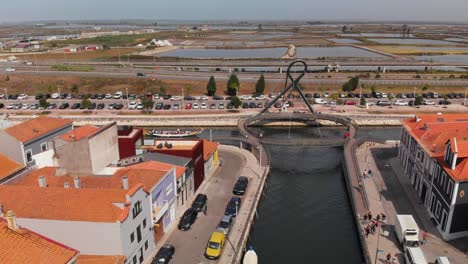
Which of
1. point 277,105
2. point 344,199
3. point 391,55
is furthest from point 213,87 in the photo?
point 391,55

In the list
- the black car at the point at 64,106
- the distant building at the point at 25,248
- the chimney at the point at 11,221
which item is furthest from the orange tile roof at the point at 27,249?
the black car at the point at 64,106

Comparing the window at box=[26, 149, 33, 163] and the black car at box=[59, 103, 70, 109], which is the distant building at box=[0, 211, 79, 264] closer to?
the window at box=[26, 149, 33, 163]

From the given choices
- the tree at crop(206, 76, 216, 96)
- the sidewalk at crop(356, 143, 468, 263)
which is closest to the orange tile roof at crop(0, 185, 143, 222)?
the sidewalk at crop(356, 143, 468, 263)

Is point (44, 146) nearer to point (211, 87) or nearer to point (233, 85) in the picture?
point (211, 87)

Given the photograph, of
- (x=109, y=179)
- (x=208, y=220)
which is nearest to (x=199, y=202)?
(x=208, y=220)

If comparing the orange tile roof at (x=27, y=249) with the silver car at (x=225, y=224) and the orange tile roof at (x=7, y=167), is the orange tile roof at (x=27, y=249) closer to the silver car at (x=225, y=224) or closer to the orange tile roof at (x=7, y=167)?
the silver car at (x=225, y=224)

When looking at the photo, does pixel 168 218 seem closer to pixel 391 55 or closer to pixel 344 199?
pixel 344 199
